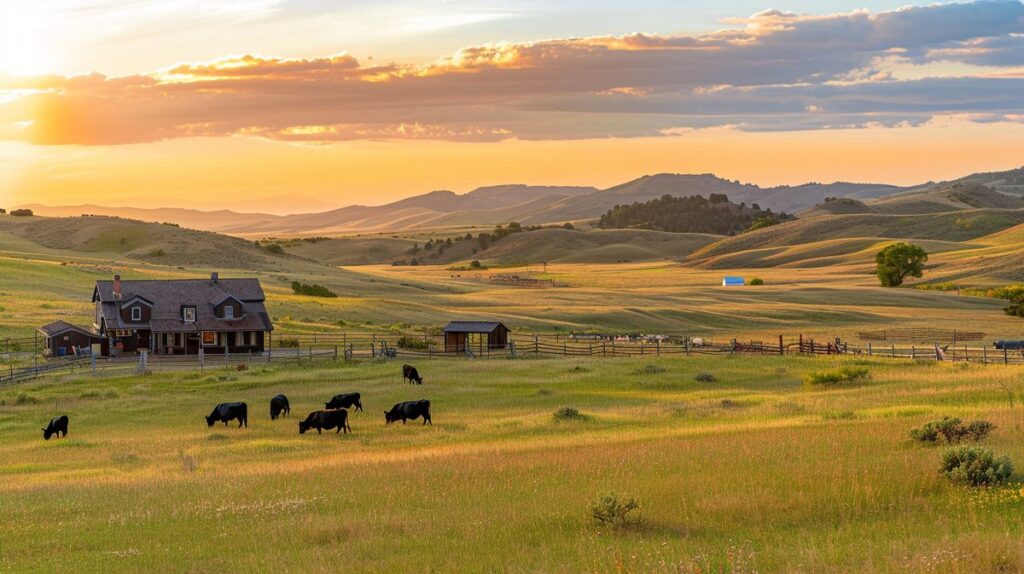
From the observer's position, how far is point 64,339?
65625 mm

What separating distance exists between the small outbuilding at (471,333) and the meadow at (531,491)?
90.7 ft

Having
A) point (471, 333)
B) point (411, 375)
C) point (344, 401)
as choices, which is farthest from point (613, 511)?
point (471, 333)

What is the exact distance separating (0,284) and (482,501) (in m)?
86.9

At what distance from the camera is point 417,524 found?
15.9 m

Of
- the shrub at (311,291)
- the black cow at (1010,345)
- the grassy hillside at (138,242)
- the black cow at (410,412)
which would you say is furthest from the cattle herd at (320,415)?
the grassy hillside at (138,242)

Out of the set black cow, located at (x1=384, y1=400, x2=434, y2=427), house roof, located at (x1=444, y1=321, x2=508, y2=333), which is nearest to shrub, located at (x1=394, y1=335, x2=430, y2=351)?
house roof, located at (x1=444, y1=321, x2=508, y2=333)

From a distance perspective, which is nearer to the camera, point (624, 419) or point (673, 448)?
point (673, 448)

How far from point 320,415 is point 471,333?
34.6m

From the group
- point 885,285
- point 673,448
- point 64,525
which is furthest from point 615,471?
point 885,285

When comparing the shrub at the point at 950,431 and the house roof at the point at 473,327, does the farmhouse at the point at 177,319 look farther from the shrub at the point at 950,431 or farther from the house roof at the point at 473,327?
the shrub at the point at 950,431

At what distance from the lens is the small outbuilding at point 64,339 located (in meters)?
64.9

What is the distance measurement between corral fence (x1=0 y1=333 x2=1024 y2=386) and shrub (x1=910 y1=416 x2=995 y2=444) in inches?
1320

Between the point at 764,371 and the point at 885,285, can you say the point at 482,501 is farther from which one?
the point at 885,285

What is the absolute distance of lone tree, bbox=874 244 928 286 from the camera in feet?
423
